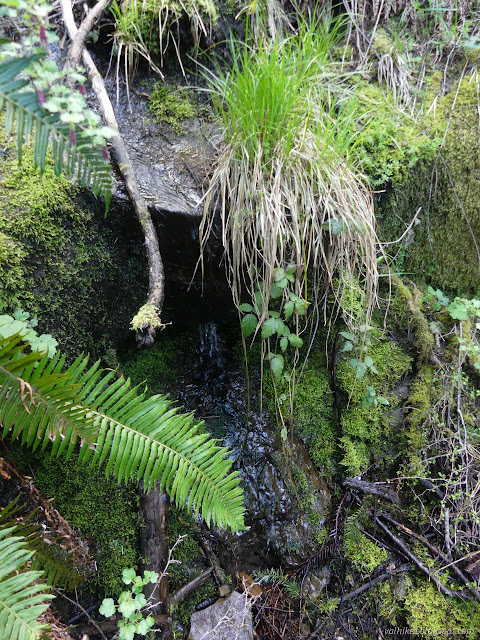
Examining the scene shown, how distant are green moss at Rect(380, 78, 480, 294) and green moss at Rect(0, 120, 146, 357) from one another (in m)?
1.61

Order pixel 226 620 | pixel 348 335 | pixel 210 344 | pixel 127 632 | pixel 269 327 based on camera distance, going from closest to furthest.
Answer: pixel 127 632 → pixel 226 620 → pixel 269 327 → pixel 348 335 → pixel 210 344

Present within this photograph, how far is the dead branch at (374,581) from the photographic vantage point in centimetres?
203

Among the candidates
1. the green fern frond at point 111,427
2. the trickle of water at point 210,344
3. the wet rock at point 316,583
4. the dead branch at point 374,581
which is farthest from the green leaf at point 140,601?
the trickle of water at point 210,344

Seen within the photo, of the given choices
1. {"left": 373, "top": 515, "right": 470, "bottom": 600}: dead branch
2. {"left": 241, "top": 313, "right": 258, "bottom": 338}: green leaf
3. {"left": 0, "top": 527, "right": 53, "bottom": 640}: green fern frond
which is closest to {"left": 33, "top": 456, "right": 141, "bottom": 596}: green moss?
{"left": 0, "top": 527, "right": 53, "bottom": 640}: green fern frond

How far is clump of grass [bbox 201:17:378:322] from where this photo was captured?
6.53ft

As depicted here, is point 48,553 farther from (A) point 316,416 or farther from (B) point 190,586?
(A) point 316,416

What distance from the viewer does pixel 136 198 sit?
1.95 metres

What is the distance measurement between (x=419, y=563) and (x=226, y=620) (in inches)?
39.0

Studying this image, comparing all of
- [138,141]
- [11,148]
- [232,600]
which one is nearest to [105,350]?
[11,148]

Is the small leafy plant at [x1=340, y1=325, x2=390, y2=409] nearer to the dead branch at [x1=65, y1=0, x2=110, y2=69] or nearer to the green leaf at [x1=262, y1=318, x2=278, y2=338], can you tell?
the green leaf at [x1=262, y1=318, x2=278, y2=338]

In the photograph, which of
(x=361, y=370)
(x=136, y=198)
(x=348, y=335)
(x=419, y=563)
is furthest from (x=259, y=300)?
(x=419, y=563)

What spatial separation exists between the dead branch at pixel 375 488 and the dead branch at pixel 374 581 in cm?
30

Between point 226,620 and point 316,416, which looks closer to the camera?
point 226,620

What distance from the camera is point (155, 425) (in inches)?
62.0
